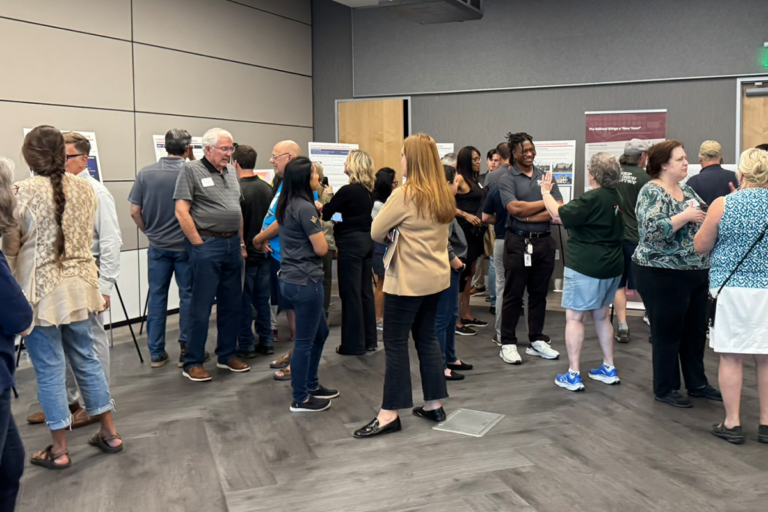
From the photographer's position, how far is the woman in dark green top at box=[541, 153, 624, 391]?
13.1 feet

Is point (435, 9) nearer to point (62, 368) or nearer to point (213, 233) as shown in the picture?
point (213, 233)

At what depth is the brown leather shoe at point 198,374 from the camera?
4.40 metres

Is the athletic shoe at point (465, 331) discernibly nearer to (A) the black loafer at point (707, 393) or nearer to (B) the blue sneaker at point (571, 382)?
(B) the blue sneaker at point (571, 382)

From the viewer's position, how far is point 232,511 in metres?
2.70

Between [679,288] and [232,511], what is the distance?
260 cm

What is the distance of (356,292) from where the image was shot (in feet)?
16.0

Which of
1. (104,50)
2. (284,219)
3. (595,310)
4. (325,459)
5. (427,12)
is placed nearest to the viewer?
(325,459)

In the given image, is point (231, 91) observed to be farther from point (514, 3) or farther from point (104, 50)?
point (514, 3)

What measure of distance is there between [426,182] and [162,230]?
7.44 feet

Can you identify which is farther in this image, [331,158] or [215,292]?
[331,158]

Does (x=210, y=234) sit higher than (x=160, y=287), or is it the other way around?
(x=210, y=234)

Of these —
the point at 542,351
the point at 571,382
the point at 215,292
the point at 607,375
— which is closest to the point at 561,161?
the point at 542,351

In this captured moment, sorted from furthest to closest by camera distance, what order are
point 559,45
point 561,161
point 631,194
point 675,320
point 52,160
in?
point 559,45 < point 561,161 < point 631,194 < point 675,320 < point 52,160

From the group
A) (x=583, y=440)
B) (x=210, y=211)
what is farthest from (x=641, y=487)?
(x=210, y=211)
